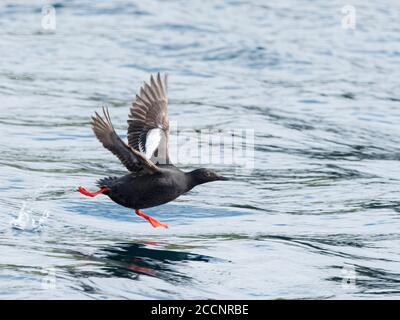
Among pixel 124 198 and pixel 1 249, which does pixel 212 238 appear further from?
pixel 1 249

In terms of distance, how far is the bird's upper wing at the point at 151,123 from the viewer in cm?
1084

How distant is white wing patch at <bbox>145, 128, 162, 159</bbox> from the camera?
10758 millimetres

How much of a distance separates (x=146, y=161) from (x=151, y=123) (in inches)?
56.3

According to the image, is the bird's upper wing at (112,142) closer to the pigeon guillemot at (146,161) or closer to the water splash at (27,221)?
the pigeon guillemot at (146,161)

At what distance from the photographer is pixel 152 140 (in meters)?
10.9

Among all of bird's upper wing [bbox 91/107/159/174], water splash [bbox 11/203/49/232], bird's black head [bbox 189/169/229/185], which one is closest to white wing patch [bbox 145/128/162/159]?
bird's black head [bbox 189/169/229/185]

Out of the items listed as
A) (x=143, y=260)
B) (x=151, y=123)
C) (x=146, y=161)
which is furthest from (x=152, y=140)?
(x=143, y=260)

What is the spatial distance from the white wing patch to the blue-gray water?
928mm

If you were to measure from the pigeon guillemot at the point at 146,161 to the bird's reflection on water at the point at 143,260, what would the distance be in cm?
41

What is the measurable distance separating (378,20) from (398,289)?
53.6 feet

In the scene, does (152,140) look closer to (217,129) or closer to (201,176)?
(201,176)

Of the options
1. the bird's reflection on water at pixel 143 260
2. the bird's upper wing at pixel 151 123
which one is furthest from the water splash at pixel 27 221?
the bird's upper wing at pixel 151 123

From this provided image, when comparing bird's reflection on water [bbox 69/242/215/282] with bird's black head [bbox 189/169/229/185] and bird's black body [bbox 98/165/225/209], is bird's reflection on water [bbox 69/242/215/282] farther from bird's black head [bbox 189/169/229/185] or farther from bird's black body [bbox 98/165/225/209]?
bird's black head [bbox 189/169/229/185]
